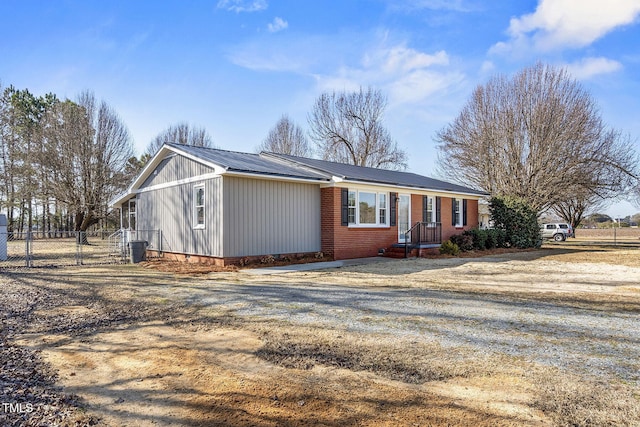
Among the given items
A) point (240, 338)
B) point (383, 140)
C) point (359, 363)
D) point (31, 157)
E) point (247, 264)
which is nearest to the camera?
point (359, 363)

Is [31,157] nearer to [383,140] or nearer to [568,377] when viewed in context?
[383,140]

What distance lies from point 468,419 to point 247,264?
401 inches

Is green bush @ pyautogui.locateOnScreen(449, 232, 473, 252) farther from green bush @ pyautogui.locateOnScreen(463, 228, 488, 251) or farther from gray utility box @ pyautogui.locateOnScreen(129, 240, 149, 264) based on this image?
gray utility box @ pyautogui.locateOnScreen(129, 240, 149, 264)

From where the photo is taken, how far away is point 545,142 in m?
23.5

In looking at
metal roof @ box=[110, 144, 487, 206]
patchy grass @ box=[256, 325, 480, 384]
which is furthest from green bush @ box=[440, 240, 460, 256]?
patchy grass @ box=[256, 325, 480, 384]

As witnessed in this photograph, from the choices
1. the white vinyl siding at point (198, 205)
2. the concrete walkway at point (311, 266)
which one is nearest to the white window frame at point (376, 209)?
the concrete walkway at point (311, 266)

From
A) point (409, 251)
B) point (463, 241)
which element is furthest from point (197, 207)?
point (463, 241)

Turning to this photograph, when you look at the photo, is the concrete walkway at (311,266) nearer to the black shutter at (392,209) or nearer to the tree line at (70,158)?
the black shutter at (392,209)

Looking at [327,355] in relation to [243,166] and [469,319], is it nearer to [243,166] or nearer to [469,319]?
[469,319]

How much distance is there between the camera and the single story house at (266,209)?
479 inches

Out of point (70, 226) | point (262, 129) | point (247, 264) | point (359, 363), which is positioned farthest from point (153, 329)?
point (70, 226)

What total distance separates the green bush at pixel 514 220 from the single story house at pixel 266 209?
5.25m

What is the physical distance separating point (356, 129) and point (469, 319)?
28.7 meters

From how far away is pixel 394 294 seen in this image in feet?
24.5
